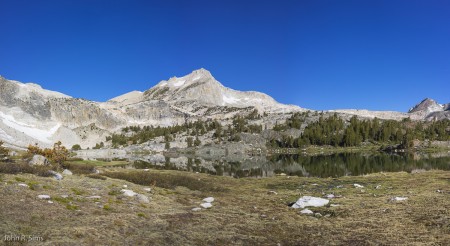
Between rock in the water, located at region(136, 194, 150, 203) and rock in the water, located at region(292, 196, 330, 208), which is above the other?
rock in the water, located at region(136, 194, 150, 203)

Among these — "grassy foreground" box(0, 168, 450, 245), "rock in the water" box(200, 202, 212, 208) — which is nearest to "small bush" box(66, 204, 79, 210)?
"grassy foreground" box(0, 168, 450, 245)

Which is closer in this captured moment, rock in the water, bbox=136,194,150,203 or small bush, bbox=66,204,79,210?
small bush, bbox=66,204,79,210

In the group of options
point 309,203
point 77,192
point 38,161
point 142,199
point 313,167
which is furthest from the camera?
point 313,167

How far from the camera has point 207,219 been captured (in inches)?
914

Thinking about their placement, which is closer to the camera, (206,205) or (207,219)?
(207,219)

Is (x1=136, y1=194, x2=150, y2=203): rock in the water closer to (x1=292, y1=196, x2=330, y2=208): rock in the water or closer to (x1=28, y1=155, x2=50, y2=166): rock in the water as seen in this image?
(x1=292, y1=196, x2=330, y2=208): rock in the water

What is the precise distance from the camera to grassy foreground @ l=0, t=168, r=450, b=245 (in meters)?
18.1

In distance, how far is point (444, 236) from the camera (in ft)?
61.6

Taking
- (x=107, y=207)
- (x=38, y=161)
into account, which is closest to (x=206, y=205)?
(x=107, y=207)

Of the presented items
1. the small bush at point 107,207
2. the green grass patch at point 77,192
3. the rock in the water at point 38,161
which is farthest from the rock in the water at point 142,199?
the rock in the water at point 38,161

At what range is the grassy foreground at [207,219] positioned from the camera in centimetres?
1811

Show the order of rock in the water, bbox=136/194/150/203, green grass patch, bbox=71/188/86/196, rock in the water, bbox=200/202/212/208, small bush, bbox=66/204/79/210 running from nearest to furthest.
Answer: small bush, bbox=66/204/79/210 < green grass patch, bbox=71/188/86/196 < rock in the water, bbox=136/194/150/203 < rock in the water, bbox=200/202/212/208

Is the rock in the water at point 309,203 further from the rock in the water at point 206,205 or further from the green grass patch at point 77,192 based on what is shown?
the green grass patch at point 77,192

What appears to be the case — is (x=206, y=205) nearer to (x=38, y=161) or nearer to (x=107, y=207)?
(x=107, y=207)
